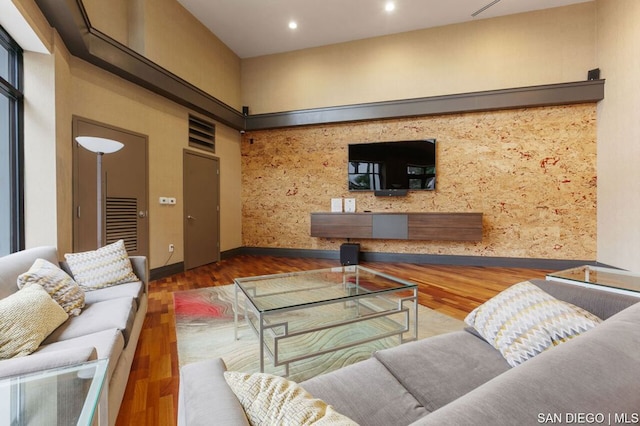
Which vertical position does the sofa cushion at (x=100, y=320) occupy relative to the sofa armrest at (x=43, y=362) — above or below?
below

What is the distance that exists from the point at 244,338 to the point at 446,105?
16.3 ft

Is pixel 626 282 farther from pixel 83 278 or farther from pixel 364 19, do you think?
pixel 364 19

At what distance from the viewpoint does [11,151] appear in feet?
8.93

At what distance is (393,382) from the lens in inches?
42.7

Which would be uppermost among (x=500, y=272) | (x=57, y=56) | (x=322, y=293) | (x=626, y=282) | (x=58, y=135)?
(x=57, y=56)

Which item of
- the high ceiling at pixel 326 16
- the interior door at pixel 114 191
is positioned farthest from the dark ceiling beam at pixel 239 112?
the high ceiling at pixel 326 16

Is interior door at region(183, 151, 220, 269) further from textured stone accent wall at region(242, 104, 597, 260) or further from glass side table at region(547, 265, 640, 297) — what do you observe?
glass side table at region(547, 265, 640, 297)

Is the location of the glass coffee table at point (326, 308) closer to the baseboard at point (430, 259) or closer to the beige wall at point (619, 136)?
the baseboard at point (430, 259)

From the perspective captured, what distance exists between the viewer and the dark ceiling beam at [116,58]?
2729 millimetres

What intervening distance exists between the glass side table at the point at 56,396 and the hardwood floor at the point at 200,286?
0.66 meters

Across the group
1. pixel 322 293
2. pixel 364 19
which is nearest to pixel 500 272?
pixel 322 293

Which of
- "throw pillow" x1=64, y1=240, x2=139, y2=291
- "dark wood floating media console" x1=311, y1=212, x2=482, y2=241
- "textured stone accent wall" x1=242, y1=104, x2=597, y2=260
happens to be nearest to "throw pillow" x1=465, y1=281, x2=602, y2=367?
"throw pillow" x1=64, y1=240, x2=139, y2=291

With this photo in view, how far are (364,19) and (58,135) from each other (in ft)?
15.7

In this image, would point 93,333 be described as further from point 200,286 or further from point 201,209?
point 201,209
